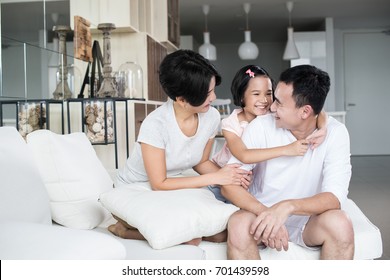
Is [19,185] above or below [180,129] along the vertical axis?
below

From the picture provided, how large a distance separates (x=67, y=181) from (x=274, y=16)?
286 inches

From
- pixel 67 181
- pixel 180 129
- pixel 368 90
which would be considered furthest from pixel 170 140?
pixel 368 90

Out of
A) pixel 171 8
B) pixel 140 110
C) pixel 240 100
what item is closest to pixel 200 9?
pixel 171 8

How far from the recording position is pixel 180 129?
1.86 m

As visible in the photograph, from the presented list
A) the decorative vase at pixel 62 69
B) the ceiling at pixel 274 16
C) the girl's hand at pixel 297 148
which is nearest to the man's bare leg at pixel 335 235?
the girl's hand at pixel 297 148

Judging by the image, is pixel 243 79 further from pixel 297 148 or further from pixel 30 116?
pixel 30 116

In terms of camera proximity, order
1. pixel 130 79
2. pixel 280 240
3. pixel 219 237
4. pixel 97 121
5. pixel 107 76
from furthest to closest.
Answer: pixel 130 79, pixel 107 76, pixel 97 121, pixel 219 237, pixel 280 240

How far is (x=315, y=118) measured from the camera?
181 centimetres

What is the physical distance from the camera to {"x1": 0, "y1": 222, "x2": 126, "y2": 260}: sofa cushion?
113 centimetres

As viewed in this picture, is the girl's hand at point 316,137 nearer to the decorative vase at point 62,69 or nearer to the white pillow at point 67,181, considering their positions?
the white pillow at point 67,181

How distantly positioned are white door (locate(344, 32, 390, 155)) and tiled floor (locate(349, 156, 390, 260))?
1483 millimetres

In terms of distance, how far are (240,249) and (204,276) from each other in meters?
0.30

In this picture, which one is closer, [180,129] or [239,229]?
[239,229]

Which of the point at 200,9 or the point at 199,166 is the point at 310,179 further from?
the point at 200,9
